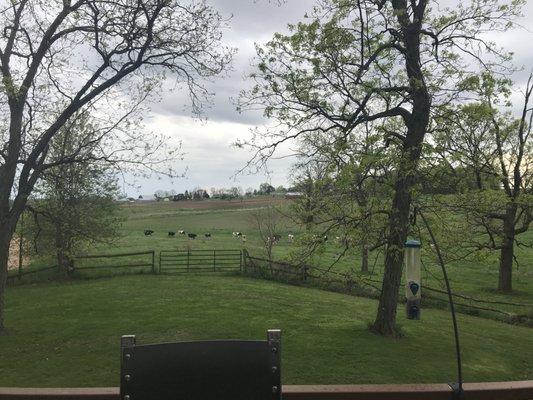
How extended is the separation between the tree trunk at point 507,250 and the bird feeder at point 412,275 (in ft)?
56.2

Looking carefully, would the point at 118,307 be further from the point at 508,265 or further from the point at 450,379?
the point at 508,265

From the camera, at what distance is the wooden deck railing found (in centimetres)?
294

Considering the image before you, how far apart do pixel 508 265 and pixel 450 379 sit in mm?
16692

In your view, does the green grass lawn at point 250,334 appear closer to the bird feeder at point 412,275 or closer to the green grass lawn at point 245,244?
the green grass lawn at point 245,244

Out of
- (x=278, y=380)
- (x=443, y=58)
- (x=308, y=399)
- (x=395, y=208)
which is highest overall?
(x=443, y=58)

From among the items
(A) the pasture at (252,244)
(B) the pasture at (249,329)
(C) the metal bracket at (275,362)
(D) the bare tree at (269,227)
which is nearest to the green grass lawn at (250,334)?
(B) the pasture at (249,329)

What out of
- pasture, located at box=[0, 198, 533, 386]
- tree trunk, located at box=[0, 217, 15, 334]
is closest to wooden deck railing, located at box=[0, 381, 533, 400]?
pasture, located at box=[0, 198, 533, 386]

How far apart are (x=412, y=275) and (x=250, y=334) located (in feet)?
24.4

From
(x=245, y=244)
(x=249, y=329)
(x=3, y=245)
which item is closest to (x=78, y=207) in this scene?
(x=3, y=245)

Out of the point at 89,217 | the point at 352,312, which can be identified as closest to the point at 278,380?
the point at 352,312

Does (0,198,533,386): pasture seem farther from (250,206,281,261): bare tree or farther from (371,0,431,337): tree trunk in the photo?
(250,206,281,261): bare tree

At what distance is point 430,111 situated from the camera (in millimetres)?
10625

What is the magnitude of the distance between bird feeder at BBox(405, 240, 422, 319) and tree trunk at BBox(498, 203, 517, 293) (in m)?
17.1

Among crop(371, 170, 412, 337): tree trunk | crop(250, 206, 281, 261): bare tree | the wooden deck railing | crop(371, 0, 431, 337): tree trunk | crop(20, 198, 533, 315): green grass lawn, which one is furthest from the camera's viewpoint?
crop(250, 206, 281, 261): bare tree
